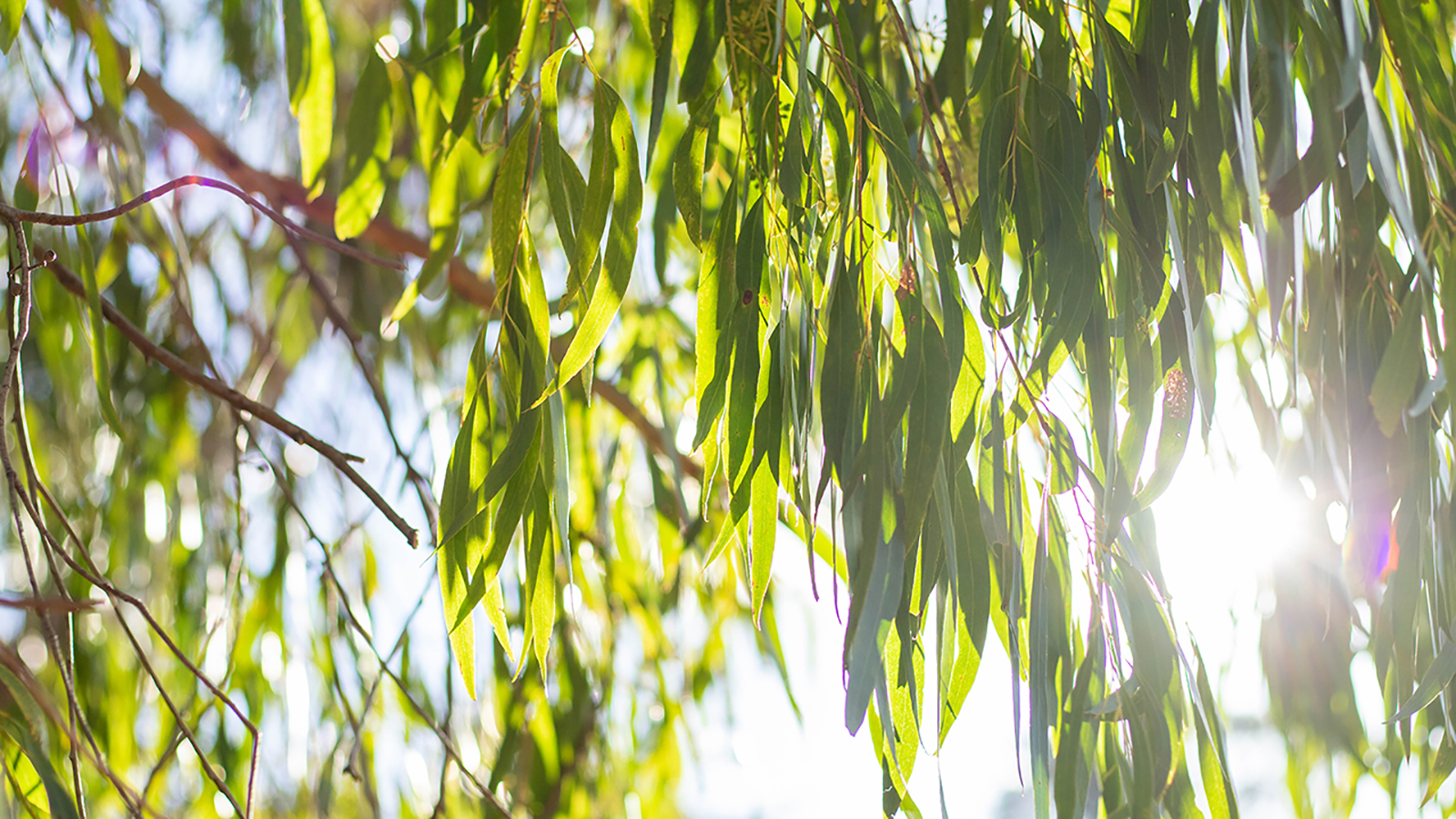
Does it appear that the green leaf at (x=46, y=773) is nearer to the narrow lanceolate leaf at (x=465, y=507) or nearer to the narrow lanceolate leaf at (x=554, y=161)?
the narrow lanceolate leaf at (x=465, y=507)

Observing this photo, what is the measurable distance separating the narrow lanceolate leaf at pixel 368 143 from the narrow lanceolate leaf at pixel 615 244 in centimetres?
32

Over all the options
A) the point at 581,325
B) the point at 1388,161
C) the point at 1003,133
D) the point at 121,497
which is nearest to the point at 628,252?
the point at 581,325

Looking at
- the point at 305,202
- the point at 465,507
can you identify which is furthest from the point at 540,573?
the point at 305,202

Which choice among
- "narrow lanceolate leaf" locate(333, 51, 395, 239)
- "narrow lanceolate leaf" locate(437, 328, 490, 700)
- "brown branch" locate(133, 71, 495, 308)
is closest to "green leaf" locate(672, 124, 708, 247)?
"narrow lanceolate leaf" locate(437, 328, 490, 700)

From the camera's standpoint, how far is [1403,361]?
0.47 m

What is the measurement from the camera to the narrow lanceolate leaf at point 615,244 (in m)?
0.48

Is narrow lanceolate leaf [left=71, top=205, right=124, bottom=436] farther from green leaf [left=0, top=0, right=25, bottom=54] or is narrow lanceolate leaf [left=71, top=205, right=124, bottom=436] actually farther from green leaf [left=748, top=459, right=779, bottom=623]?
green leaf [left=748, top=459, right=779, bottom=623]

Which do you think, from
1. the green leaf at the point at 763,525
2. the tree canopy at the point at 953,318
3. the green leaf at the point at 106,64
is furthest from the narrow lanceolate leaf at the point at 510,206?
the green leaf at the point at 106,64

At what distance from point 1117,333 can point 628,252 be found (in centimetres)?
25

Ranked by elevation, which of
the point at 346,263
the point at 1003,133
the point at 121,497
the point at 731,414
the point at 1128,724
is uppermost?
the point at 346,263

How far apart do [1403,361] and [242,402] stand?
0.62 meters

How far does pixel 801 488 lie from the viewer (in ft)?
1.58

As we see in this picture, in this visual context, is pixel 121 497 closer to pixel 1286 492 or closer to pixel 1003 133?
pixel 1003 133

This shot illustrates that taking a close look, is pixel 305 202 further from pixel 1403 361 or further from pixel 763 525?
pixel 1403 361
